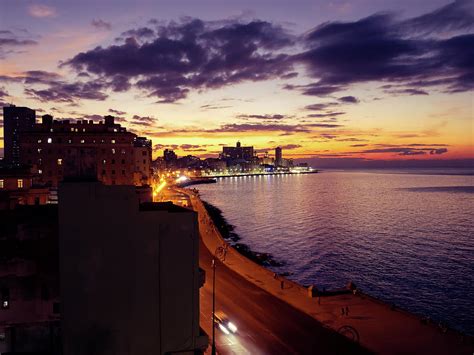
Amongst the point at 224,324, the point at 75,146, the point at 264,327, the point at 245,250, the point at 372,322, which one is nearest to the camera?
the point at 224,324

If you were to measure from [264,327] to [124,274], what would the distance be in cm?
1779

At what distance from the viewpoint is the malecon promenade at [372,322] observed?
29.8 meters

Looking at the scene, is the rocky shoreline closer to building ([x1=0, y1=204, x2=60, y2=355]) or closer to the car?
the car

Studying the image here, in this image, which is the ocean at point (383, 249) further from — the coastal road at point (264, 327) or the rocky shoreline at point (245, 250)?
the coastal road at point (264, 327)

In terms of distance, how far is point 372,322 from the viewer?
34.3 meters

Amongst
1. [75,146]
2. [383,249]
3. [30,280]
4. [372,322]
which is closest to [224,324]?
[372,322]

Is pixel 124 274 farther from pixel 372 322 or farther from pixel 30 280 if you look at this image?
pixel 372 322

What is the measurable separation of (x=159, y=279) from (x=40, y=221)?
718cm

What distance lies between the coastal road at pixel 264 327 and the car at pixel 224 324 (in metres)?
0.37

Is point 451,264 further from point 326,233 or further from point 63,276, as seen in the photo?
point 63,276

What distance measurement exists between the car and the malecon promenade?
61.5 inches

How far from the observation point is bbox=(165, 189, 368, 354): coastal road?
29.2 m

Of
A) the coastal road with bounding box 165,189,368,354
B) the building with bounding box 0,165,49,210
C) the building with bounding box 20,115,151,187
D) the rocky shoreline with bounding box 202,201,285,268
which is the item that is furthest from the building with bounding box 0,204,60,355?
the building with bounding box 20,115,151,187

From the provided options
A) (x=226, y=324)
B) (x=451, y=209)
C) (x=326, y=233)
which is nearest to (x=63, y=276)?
(x=226, y=324)
